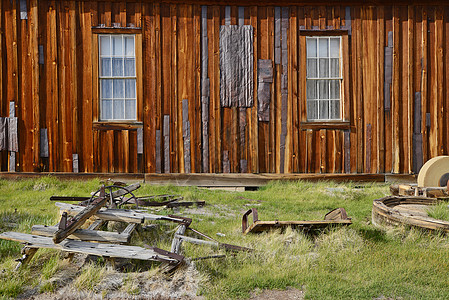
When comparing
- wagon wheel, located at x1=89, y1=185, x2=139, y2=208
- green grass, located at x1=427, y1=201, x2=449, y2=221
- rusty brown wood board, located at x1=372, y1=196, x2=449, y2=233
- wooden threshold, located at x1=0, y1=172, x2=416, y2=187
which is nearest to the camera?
rusty brown wood board, located at x1=372, y1=196, x2=449, y2=233

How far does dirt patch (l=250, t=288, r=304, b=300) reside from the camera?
325 cm

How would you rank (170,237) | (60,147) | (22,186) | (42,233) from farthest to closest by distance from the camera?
1. (60,147)
2. (22,186)
3. (170,237)
4. (42,233)

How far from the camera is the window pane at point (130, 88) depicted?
8547 mm

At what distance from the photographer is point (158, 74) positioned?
846cm

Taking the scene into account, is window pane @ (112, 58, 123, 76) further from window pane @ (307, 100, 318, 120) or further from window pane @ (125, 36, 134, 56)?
window pane @ (307, 100, 318, 120)

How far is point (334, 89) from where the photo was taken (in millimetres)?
8703

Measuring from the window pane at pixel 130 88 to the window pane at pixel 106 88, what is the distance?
0.35 m

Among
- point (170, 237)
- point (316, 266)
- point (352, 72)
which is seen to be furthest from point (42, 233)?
point (352, 72)

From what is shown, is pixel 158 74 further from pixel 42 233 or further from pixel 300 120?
pixel 42 233

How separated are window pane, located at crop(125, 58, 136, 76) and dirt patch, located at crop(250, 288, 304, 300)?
21.1ft

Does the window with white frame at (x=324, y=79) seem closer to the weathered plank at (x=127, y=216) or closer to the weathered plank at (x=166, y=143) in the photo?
the weathered plank at (x=166, y=143)

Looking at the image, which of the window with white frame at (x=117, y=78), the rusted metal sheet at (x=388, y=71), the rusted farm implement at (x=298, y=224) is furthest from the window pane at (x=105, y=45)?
the rusted metal sheet at (x=388, y=71)

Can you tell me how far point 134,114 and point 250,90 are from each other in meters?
2.67

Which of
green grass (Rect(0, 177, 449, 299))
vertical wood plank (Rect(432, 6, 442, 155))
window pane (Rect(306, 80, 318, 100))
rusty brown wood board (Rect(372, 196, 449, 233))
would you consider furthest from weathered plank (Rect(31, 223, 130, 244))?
vertical wood plank (Rect(432, 6, 442, 155))
